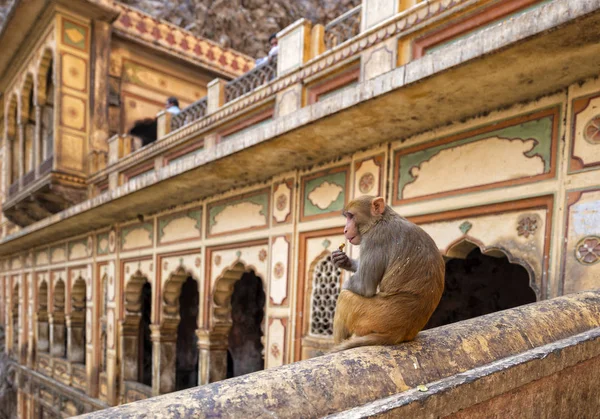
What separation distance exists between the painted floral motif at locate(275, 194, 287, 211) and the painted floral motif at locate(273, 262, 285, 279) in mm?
697

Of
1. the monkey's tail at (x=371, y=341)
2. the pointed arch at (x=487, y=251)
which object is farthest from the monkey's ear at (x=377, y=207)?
the pointed arch at (x=487, y=251)

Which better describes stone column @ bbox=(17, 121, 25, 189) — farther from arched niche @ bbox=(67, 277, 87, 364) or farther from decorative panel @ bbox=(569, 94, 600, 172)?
decorative panel @ bbox=(569, 94, 600, 172)

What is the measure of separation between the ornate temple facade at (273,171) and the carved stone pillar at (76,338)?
7 cm

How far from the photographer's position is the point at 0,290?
603 inches

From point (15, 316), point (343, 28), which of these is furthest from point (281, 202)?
point (15, 316)

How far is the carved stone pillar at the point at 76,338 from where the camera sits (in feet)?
33.6

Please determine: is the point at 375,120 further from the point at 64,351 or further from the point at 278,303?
the point at 64,351

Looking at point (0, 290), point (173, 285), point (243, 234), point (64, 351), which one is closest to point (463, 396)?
point (243, 234)

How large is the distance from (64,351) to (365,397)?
1264cm

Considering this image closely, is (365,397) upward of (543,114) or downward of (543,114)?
downward

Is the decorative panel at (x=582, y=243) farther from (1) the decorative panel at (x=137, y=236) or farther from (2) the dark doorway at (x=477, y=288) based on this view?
(1) the decorative panel at (x=137, y=236)

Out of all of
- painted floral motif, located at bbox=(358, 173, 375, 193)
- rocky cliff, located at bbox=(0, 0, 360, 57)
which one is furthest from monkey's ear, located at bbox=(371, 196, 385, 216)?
rocky cliff, located at bbox=(0, 0, 360, 57)

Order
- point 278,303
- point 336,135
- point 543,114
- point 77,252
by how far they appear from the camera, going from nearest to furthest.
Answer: point 543,114
point 336,135
point 278,303
point 77,252

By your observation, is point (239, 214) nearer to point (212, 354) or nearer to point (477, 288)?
point (212, 354)
